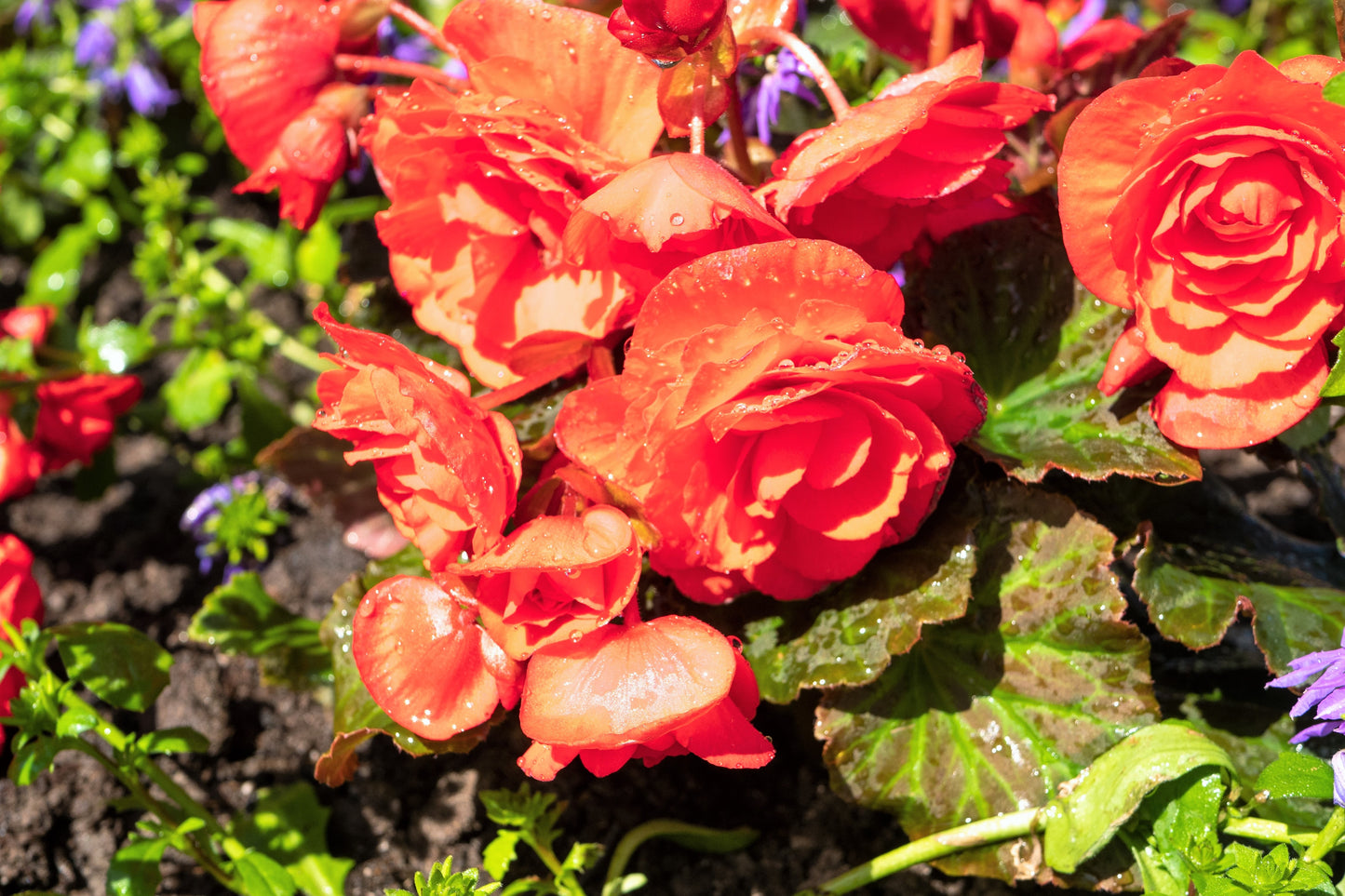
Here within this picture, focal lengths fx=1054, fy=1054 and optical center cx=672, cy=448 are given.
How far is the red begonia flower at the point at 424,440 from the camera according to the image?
75 cm

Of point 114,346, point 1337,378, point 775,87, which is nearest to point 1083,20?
point 775,87

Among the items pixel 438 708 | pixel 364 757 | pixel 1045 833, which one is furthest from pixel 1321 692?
pixel 364 757

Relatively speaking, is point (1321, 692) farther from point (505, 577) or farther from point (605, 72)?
point (605, 72)

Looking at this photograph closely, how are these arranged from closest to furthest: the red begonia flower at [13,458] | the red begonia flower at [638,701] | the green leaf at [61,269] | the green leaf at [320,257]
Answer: the red begonia flower at [638,701]
the red begonia flower at [13,458]
the green leaf at [320,257]
the green leaf at [61,269]

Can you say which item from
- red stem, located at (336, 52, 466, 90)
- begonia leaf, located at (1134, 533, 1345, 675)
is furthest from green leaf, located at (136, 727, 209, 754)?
begonia leaf, located at (1134, 533, 1345, 675)

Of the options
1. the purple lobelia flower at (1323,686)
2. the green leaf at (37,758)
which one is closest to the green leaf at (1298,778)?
the purple lobelia flower at (1323,686)

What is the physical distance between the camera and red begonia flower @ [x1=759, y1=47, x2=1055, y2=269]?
0.77 metres

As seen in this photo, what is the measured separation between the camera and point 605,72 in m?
0.89

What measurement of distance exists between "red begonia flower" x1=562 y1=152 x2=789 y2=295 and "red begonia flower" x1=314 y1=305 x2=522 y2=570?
0.16 meters

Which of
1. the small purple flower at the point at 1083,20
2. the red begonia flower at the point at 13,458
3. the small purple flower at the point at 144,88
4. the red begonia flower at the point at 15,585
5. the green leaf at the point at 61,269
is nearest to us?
the red begonia flower at the point at 15,585

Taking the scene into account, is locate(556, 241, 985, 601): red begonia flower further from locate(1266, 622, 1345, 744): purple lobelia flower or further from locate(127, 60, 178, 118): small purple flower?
locate(127, 60, 178, 118): small purple flower

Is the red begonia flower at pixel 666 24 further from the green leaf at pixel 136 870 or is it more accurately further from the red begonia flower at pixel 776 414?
the green leaf at pixel 136 870

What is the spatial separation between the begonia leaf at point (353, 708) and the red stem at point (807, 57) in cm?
61

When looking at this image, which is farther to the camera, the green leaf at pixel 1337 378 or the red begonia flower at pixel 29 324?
the red begonia flower at pixel 29 324
